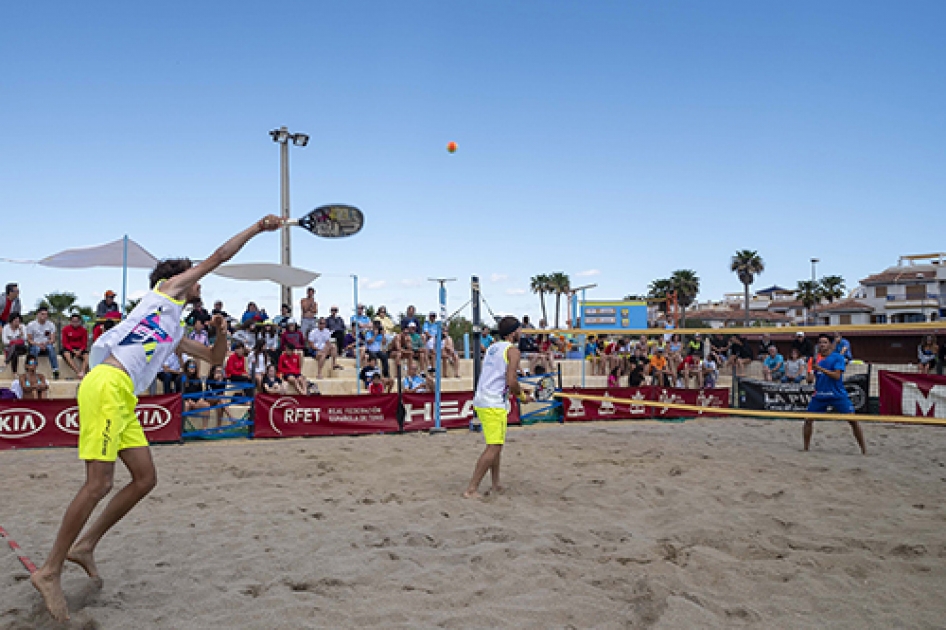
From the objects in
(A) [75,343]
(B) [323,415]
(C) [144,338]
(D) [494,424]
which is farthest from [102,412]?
(A) [75,343]

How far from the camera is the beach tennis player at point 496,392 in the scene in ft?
21.2

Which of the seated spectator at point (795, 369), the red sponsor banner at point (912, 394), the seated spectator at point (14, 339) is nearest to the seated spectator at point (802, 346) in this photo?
the seated spectator at point (795, 369)

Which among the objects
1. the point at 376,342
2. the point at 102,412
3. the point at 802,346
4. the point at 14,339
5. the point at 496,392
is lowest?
the point at 496,392

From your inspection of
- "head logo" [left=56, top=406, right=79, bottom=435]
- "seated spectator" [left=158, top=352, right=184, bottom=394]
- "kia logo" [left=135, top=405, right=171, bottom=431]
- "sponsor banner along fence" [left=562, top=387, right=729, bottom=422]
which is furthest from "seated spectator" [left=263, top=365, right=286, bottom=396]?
"sponsor banner along fence" [left=562, top=387, right=729, bottom=422]

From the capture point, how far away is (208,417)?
11250 mm

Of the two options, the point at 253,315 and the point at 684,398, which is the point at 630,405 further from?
the point at 253,315

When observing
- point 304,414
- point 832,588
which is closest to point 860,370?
point 304,414

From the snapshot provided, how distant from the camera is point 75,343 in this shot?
12867mm

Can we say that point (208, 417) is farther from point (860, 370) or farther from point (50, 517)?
point (860, 370)

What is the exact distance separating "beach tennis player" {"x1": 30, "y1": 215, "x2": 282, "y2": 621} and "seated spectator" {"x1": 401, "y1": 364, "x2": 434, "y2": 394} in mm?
9674

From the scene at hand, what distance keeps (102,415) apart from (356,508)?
2.76 m

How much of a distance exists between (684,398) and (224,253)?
1223 centimetres

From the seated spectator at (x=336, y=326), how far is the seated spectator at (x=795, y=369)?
9947 millimetres

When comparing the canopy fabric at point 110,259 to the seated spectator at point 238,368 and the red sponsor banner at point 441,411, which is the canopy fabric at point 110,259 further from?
the red sponsor banner at point 441,411
